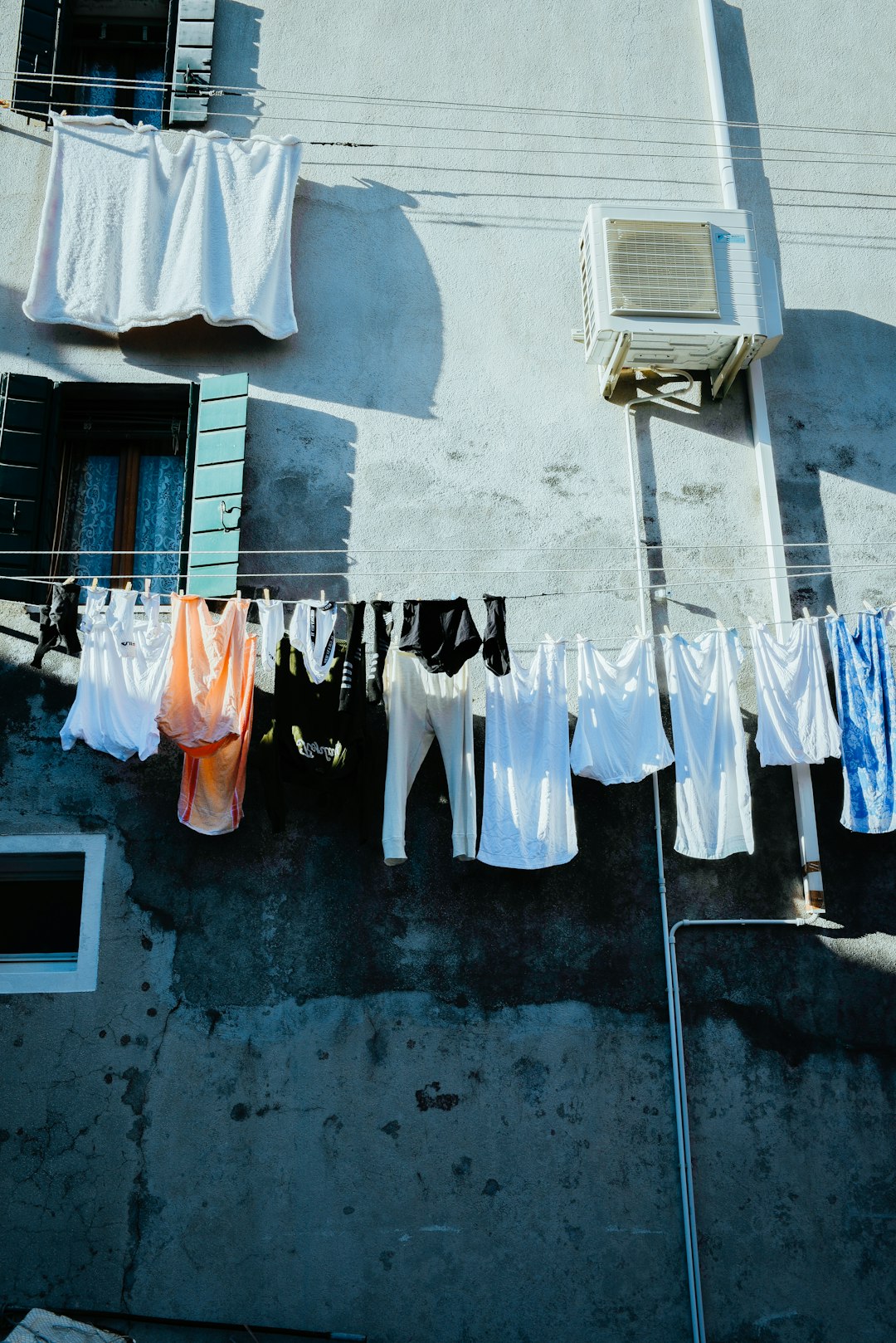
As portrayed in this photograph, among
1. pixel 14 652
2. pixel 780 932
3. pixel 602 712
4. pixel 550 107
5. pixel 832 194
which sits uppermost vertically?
pixel 550 107

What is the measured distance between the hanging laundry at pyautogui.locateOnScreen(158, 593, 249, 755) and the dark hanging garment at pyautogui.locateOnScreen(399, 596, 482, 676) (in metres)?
0.95

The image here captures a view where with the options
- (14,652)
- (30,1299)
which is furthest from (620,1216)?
(14,652)

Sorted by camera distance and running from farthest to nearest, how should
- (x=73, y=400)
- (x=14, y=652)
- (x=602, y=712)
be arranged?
(x=73, y=400) < (x=14, y=652) < (x=602, y=712)

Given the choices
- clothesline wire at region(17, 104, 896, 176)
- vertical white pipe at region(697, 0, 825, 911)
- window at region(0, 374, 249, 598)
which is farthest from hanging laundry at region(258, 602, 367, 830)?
clothesline wire at region(17, 104, 896, 176)

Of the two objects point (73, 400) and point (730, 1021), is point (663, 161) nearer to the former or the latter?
point (73, 400)

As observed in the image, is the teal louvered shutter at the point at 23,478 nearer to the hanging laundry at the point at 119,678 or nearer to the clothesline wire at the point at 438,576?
the clothesline wire at the point at 438,576

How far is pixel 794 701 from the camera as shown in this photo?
6.36 metres

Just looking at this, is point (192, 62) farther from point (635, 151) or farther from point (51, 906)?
point (51, 906)

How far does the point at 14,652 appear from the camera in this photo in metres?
6.90

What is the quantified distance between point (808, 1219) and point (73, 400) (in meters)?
6.57

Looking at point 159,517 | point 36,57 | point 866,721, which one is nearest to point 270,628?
point 159,517

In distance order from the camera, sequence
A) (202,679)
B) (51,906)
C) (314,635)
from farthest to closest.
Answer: (51,906)
(314,635)
(202,679)

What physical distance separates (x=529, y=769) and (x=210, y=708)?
1770 mm

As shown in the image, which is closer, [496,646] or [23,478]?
[496,646]
